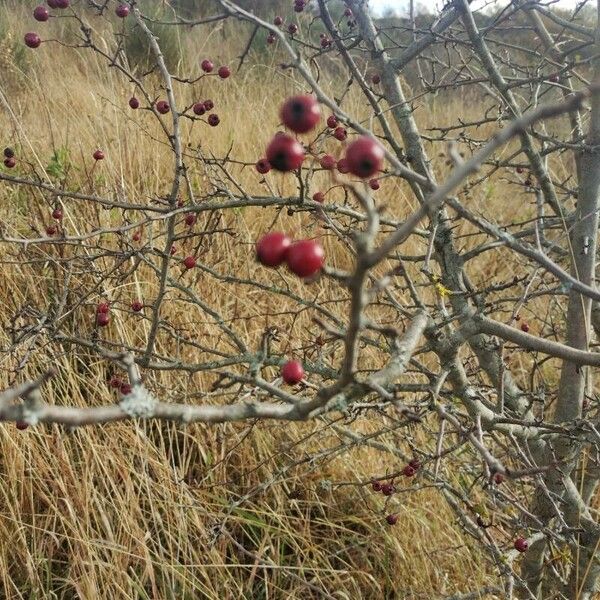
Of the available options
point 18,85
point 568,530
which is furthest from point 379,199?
point 18,85

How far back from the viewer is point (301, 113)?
1.86 ft

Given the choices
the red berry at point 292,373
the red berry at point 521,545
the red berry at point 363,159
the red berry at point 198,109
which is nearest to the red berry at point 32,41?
the red berry at point 198,109

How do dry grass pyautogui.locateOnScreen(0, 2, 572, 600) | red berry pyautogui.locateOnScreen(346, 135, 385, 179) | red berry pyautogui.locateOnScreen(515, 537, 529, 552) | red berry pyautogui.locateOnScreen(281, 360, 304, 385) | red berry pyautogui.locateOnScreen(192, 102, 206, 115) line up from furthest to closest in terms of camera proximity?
1. dry grass pyautogui.locateOnScreen(0, 2, 572, 600)
2. red berry pyautogui.locateOnScreen(192, 102, 206, 115)
3. red berry pyautogui.locateOnScreen(515, 537, 529, 552)
4. red berry pyautogui.locateOnScreen(281, 360, 304, 385)
5. red berry pyautogui.locateOnScreen(346, 135, 385, 179)

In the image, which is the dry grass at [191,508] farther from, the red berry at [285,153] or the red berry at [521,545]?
the red berry at [285,153]

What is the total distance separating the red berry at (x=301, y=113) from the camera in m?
0.57

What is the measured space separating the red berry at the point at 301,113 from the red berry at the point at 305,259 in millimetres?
113

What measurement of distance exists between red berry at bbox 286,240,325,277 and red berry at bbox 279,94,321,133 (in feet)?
0.37

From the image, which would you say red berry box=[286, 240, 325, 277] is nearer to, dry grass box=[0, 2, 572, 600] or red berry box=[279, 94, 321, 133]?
red berry box=[279, 94, 321, 133]

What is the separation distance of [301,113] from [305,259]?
0.45ft

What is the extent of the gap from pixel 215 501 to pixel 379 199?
2197 mm

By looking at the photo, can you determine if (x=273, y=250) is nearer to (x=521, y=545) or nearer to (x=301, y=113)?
(x=301, y=113)

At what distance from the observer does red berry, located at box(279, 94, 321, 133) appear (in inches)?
22.4

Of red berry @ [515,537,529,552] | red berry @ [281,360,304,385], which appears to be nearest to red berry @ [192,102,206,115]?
red berry @ [281,360,304,385]

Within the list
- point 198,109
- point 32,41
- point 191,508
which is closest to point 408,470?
point 191,508
